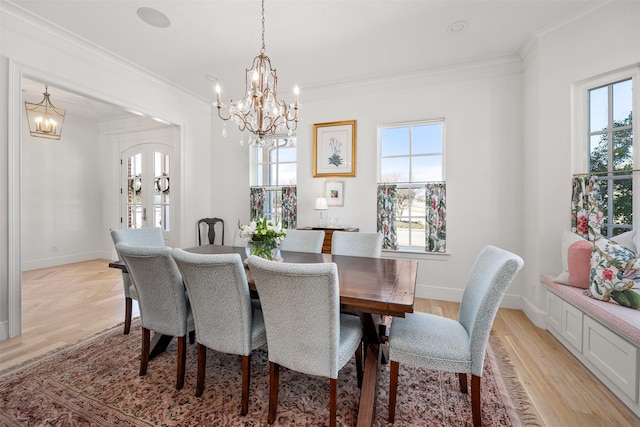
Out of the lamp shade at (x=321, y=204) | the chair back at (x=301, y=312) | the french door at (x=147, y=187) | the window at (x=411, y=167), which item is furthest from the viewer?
the french door at (x=147, y=187)

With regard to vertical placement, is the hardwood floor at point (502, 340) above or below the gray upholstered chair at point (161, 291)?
below

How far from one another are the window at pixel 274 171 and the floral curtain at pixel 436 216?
205 centimetres

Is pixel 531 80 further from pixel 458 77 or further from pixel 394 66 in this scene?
pixel 394 66

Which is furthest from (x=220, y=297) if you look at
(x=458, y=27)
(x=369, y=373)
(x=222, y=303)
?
(x=458, y=27)

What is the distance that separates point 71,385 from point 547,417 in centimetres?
299

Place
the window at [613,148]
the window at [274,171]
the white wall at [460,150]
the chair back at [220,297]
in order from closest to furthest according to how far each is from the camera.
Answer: the chair back at [220,297], the window at [613,148], the white wall at [460,150], the window at [274,171]

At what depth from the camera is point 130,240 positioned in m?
2.60

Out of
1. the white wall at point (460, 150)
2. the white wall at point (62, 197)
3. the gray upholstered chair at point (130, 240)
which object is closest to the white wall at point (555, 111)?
the white wall at point (460, 150)

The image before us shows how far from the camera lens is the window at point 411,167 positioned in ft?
12.3

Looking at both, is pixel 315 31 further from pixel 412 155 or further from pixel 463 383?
pixel 463 383

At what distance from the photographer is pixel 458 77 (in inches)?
140

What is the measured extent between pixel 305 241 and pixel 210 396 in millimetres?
1502

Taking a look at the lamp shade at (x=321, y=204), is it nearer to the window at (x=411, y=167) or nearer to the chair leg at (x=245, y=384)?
the window at (x=411, y=167)

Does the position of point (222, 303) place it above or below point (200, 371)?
above
